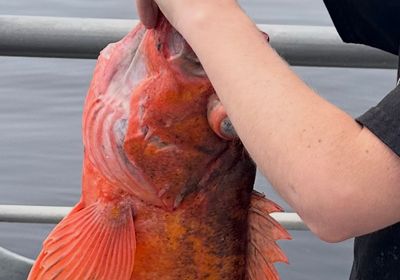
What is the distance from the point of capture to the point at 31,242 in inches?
184

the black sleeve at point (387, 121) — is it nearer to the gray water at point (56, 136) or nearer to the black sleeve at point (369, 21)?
the black sleeve at point (369, 21)

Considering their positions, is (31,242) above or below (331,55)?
below

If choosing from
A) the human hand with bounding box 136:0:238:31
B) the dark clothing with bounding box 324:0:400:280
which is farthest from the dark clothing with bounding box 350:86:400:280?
the human hand with bounding box 136:0:238:31

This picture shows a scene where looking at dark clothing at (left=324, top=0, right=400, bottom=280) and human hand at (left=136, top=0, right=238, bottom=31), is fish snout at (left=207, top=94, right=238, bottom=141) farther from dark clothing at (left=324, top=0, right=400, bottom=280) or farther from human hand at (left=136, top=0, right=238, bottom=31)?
dark clothing at (left=324, top=0, right=400, bottom=280)

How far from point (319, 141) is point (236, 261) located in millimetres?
670

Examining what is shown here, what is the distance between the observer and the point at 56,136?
18.7 feet

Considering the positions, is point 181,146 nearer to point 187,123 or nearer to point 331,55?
point 187,123

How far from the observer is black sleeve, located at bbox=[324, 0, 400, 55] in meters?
1.95

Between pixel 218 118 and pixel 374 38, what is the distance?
0.45m

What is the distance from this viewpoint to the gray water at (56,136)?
4.61 m

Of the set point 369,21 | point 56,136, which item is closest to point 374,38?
point 369,21

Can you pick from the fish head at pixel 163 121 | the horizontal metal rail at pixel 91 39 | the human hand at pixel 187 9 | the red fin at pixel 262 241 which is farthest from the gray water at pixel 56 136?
the human hand at pixel 187 9

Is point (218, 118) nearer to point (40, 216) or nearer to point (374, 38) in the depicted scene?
point (374, 38)

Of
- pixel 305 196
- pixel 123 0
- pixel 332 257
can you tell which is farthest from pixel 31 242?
pixel 123 0
